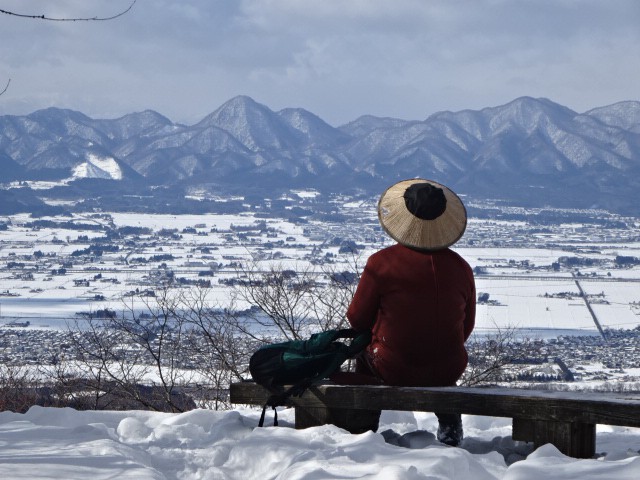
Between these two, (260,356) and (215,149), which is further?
(215,149)

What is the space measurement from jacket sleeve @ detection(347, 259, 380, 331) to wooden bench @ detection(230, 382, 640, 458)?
0.96ft

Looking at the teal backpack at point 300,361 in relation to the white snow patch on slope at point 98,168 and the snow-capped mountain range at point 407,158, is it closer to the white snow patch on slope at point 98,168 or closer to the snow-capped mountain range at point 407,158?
the snow-capped mountain range at point 407,158

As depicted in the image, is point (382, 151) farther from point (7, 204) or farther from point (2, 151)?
point (7, 204)

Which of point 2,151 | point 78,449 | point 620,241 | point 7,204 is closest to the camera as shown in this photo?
point 78,449

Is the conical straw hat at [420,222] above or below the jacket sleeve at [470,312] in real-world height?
above

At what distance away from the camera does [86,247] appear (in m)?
77.9

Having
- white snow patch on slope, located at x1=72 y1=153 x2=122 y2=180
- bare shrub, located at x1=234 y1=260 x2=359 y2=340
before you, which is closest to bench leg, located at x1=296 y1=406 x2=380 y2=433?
bare shrub, located at x1=234 y1=260 x2=359 y2=340

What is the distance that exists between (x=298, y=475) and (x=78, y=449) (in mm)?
1059

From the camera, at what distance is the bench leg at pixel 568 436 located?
11.7ft

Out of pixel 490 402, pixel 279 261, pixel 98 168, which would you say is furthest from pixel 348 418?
pixel 98 168

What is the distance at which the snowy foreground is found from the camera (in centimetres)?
311

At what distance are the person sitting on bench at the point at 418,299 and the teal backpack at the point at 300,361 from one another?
9cm

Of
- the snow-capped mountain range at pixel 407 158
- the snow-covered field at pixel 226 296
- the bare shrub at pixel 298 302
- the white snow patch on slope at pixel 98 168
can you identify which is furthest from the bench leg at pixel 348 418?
the white snow patch on slope at pixel 98 168

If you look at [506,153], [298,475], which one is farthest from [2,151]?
[298,475]
